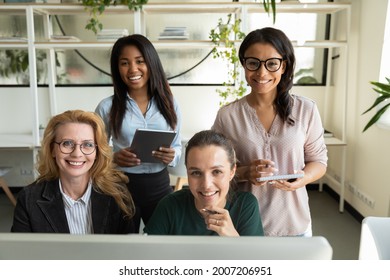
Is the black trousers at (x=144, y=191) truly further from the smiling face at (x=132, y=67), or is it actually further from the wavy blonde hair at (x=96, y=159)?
the smiling face at (x=132, y=67)

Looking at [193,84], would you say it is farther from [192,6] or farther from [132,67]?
[132,67]

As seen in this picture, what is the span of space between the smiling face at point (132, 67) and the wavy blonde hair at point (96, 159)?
0.34m

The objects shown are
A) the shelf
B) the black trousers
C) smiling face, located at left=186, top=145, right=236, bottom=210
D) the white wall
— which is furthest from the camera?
the shelf

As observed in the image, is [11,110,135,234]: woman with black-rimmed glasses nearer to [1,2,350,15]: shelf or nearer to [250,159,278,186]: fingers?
[250,159,278,186]: fingers

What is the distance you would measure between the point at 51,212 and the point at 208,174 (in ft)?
1.87

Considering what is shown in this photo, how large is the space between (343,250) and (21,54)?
339 centimetres

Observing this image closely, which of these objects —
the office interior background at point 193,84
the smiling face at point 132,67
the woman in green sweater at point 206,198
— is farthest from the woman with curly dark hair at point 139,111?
the office interior background at point 193,84

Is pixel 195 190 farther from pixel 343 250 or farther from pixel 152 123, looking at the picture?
pixel 343 250

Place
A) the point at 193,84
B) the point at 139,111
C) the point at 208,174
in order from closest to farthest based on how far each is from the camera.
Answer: the point at 208,174 < the point at 139,111 < the point at 193,84

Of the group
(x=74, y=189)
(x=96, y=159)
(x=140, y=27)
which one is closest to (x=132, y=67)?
(x=96, y=159)

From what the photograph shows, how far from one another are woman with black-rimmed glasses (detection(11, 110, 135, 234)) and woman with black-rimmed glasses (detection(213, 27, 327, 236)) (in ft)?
1.50

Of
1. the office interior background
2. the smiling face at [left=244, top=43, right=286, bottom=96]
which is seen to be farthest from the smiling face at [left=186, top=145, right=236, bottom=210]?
the office interior background

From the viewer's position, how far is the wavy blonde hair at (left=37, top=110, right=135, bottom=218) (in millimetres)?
1329

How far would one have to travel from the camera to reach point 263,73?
123cm
